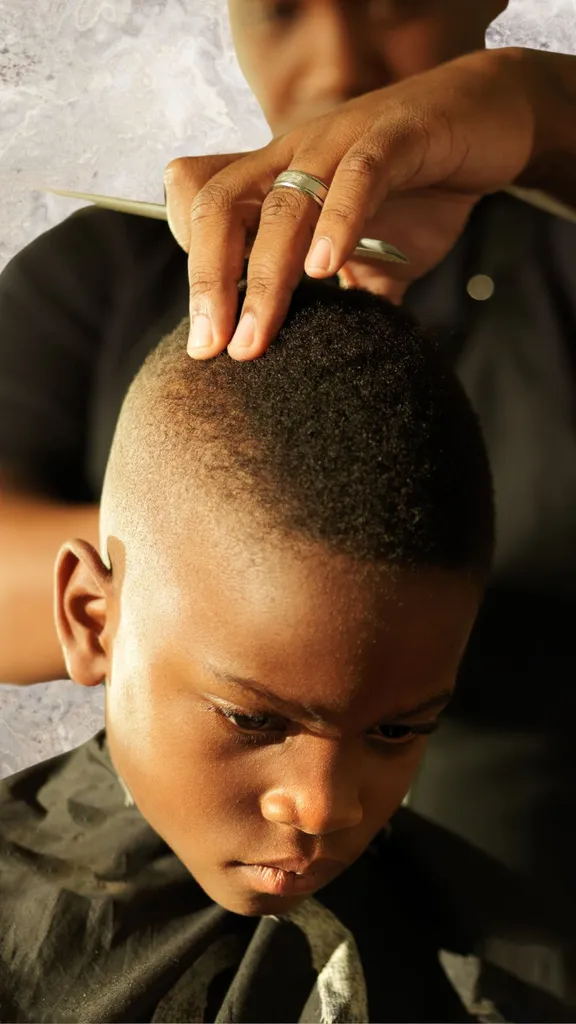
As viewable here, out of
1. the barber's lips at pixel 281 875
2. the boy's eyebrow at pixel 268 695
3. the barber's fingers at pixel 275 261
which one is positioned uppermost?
the barber's fingers at pixel 275 261

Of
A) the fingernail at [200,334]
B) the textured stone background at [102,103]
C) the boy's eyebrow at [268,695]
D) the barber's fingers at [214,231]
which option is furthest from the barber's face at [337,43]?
the boy's eyebrow at [268,695]

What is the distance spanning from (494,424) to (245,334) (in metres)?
0.28

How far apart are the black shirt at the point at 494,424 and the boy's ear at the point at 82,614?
15 centimetres

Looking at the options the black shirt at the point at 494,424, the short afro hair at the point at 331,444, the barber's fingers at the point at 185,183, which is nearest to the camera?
the short afro hair at the point at 331,444

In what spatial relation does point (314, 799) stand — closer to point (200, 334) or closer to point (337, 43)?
point (200, 334)

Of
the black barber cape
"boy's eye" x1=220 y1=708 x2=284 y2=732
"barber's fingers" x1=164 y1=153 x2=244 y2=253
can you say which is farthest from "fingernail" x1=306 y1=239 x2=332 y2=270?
the black barber cape

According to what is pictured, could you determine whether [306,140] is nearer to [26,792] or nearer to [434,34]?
[434,34]

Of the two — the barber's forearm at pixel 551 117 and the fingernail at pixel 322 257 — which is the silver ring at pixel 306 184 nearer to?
the fingernail at pixel 322 257

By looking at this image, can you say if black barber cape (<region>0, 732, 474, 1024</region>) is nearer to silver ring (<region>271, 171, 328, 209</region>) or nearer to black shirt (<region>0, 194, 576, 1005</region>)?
black shirt (<region>0, 194, 576, 1005</region>)

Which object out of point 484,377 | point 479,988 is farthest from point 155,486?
point 479,988

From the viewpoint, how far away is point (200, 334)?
1.33 feet

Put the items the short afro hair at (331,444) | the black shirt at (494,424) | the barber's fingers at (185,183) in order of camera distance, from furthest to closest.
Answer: the black shirt at (494,424) < the barber's fingers at (185,183) < the short afro hair at (331,444)

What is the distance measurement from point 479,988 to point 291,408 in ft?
1.46

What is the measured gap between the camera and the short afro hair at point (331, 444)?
0.38m
